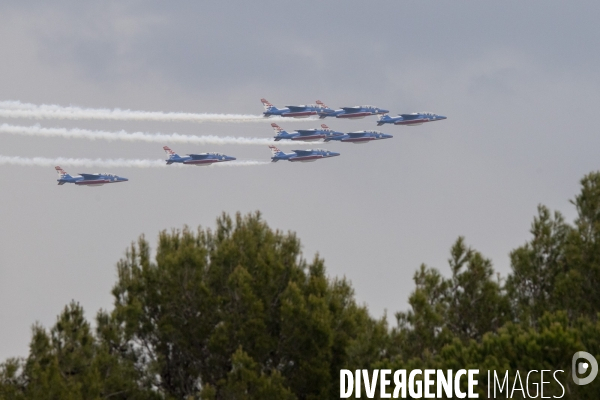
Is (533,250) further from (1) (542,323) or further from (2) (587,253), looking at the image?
(1) (542,323)

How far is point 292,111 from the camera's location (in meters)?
132

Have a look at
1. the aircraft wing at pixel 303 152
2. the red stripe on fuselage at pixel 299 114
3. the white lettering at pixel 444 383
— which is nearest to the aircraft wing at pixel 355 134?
the aircraft wing at pixel 303 152

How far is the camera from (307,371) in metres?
66.5

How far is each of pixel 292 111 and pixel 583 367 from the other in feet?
282

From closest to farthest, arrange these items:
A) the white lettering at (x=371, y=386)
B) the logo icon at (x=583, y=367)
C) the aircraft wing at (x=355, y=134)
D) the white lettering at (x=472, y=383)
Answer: the logo icon at (x=583, y=367) → the white lettering at (x=472, y=383) → the white lettering at (x=371, y=386) → the aircraft wing at (x=355, y=134)

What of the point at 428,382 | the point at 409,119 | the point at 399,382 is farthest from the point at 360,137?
the point at 428,382

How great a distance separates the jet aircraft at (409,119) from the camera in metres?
136

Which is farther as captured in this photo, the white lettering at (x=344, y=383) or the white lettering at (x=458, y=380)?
the white lettering at (x=344, y=383)

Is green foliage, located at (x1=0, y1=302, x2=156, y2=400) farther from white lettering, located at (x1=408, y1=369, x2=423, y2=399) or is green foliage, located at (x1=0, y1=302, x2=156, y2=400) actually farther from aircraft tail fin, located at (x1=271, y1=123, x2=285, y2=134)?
aircraft tail fin, located at (x1=271, y1=123, x2=285, y2=134)

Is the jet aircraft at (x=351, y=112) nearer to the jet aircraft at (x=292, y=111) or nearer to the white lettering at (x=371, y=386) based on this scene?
the jet aircraft at (x=292, y=111)

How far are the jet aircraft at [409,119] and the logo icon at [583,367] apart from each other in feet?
289

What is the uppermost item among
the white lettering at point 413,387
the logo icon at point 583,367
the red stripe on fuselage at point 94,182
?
the red stripe on fuselage at point 94,182

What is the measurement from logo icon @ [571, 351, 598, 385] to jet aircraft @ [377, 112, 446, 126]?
88238 mm

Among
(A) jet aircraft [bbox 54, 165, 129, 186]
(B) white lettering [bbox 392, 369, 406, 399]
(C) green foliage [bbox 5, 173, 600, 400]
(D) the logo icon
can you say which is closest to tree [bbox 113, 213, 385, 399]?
(C) green foliage [bbox 5, 173, 600, 400]
